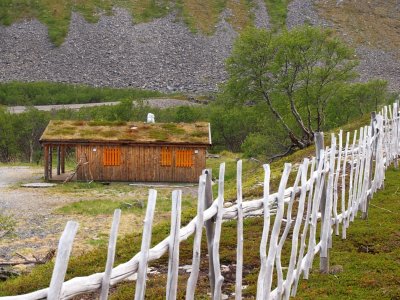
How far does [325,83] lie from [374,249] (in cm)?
2279

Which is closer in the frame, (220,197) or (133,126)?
(220,197)

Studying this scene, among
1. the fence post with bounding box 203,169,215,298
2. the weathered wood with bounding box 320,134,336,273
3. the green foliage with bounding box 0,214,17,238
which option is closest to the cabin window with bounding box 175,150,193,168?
the green foliage with bounding box 0,214,17,238

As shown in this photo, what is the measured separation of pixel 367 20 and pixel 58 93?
5884cm

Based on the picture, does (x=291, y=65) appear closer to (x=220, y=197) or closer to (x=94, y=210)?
(x=94, y=210)

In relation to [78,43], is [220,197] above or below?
below

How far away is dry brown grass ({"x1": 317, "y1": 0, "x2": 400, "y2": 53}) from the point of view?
93.1 m

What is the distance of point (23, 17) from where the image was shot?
92.9 meters

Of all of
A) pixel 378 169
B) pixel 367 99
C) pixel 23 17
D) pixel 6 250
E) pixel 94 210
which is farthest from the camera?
pixel 23 17

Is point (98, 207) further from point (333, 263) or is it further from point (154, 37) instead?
point (154, 37)

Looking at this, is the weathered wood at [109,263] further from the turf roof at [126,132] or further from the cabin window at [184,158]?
the cabin window at [184,158]

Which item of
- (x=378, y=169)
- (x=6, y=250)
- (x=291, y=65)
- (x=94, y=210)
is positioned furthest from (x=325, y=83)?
(x=6, y=250)

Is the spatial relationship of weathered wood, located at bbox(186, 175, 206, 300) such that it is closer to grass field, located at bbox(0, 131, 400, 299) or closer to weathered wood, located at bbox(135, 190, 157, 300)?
weathered wood, located at bbox(135, 190, 157, 300)

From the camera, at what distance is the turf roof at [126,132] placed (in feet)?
95.0

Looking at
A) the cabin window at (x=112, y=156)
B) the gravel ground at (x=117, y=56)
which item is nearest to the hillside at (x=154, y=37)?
the gravel ground at (x=117, y=56)
